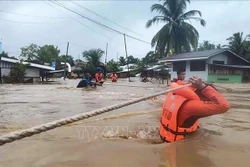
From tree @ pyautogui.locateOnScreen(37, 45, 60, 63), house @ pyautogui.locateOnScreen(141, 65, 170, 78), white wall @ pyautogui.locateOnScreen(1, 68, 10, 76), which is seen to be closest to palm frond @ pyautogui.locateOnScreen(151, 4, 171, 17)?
house @ pyautogui.locateOnScreen(141, 65, 170, 78)

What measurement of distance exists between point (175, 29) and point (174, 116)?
3190 centimetres

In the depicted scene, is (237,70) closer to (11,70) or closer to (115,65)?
(11,70)

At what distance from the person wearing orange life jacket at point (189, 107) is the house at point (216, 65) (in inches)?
874

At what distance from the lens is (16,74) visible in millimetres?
Answer: 28344

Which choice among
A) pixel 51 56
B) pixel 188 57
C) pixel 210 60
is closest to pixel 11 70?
pixel 188 57

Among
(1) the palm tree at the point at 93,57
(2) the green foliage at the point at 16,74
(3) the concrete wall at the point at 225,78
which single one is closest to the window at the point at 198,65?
(3) the concrete wall at the point at 225,78

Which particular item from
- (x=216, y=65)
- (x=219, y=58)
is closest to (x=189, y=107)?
Answer: (x=216, y=65)

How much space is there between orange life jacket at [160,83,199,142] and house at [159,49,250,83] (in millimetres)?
22099

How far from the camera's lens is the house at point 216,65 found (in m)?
26.5

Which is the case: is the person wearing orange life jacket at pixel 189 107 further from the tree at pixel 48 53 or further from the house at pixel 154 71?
the tree at pixel 48 53

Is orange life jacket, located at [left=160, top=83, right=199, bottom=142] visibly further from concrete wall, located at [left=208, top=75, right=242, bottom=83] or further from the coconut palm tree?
the coconut palm tree

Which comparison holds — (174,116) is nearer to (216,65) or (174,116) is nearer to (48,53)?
(216,65)

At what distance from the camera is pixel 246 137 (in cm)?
497

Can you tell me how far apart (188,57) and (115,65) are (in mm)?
25487
